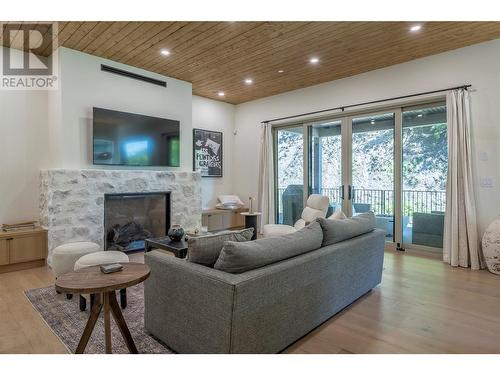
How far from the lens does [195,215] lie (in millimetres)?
5523

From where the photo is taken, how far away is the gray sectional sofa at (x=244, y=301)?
1657 millimetres

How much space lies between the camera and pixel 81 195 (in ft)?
13.6

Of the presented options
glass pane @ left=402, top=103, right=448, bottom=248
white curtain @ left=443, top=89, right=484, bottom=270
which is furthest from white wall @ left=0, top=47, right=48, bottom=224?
white curtain @ left=443, top=89, right=484, bottom=270

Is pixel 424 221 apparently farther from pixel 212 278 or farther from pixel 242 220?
pixel 212 278

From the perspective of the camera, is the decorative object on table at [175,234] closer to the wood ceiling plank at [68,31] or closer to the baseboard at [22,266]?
the baseboard at [22,266]

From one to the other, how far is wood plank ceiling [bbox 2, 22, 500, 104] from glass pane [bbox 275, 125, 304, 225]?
4.78 ft

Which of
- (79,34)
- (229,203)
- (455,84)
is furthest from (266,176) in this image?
(79,34)

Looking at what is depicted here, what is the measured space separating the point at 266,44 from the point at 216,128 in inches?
122

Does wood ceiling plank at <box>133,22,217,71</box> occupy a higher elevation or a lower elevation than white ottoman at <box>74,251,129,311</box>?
higher

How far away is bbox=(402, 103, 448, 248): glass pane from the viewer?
448 centimetres

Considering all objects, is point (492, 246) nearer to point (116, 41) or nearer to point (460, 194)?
point (460, 194)

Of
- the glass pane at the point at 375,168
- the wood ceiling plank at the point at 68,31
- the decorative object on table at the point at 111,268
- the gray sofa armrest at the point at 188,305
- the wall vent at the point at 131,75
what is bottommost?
the gray sofa armrest at the point at 188,305

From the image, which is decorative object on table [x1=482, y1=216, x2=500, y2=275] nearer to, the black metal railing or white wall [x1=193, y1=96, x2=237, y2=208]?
the black metal railing

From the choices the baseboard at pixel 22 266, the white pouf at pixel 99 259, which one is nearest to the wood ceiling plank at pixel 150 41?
the white pouf at pixel 99 259
